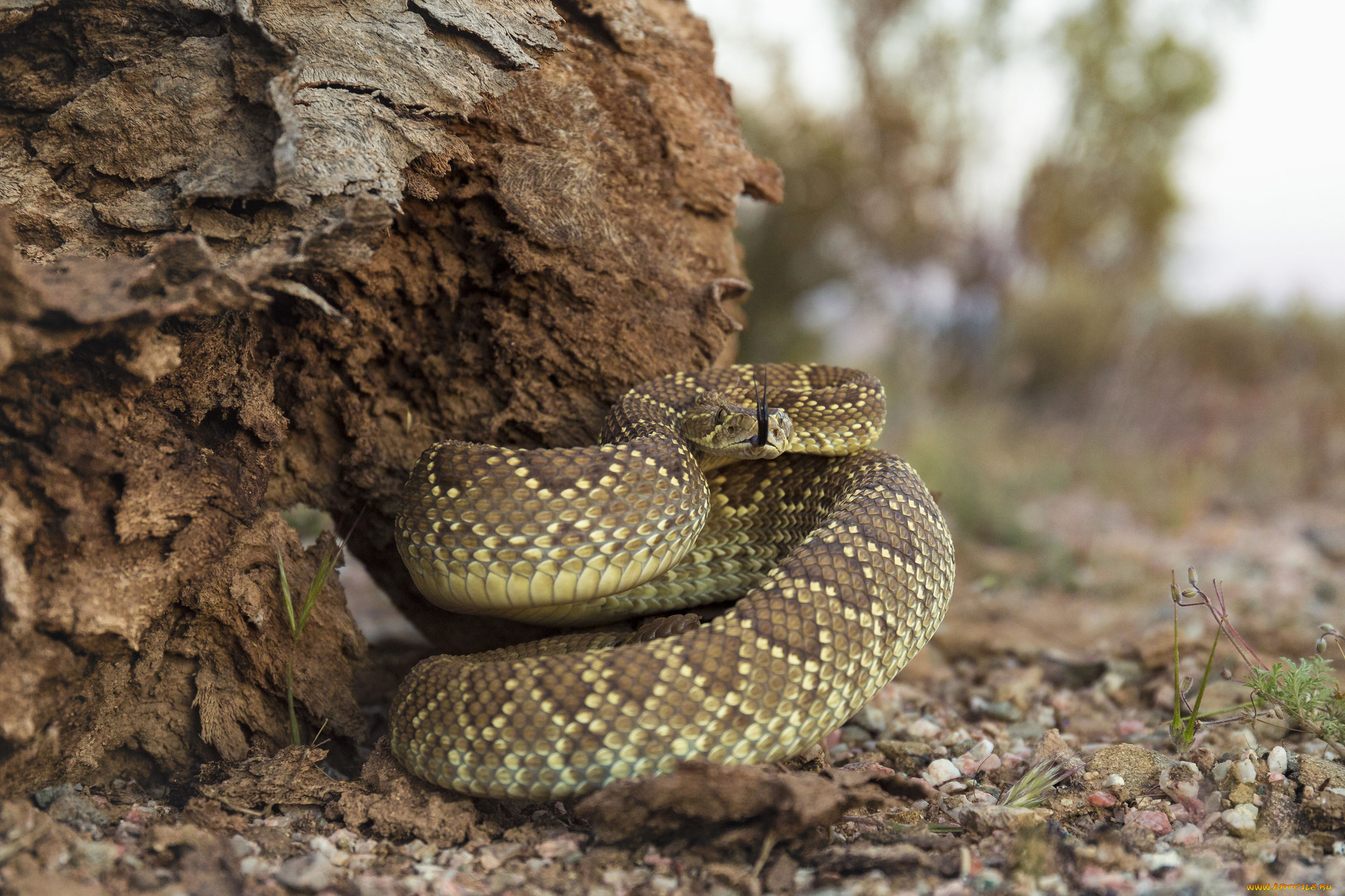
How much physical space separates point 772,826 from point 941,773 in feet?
4.63

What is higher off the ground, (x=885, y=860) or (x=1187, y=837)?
(x=1187, y=837)

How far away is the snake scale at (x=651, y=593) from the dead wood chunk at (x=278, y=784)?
0.34m

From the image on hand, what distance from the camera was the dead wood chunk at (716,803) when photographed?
10.3 ft

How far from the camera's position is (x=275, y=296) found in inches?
162

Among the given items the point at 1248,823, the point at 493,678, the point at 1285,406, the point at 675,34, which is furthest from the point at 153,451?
the point at 1285,406

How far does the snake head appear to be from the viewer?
424cm

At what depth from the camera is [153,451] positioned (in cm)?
360

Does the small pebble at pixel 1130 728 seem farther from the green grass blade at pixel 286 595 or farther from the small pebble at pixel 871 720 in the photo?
the green grass blade at pixel 286 595

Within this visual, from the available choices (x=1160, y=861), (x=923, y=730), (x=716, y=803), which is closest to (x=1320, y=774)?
(x=1160, y=861)

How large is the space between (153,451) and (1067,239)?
84.0 ft

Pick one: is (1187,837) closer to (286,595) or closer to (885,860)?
(885,860)

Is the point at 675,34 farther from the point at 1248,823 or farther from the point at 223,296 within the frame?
the point at 1248,823

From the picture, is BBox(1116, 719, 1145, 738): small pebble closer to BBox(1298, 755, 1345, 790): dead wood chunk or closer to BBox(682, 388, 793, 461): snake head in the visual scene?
BBox(1298, 755, 1345, 790): dead wood chunk

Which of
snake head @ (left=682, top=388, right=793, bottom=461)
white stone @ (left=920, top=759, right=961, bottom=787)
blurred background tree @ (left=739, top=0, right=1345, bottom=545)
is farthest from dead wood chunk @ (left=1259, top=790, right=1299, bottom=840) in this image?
blurred background tree @ (left=739, top=0, right=1345, bottom=545)
